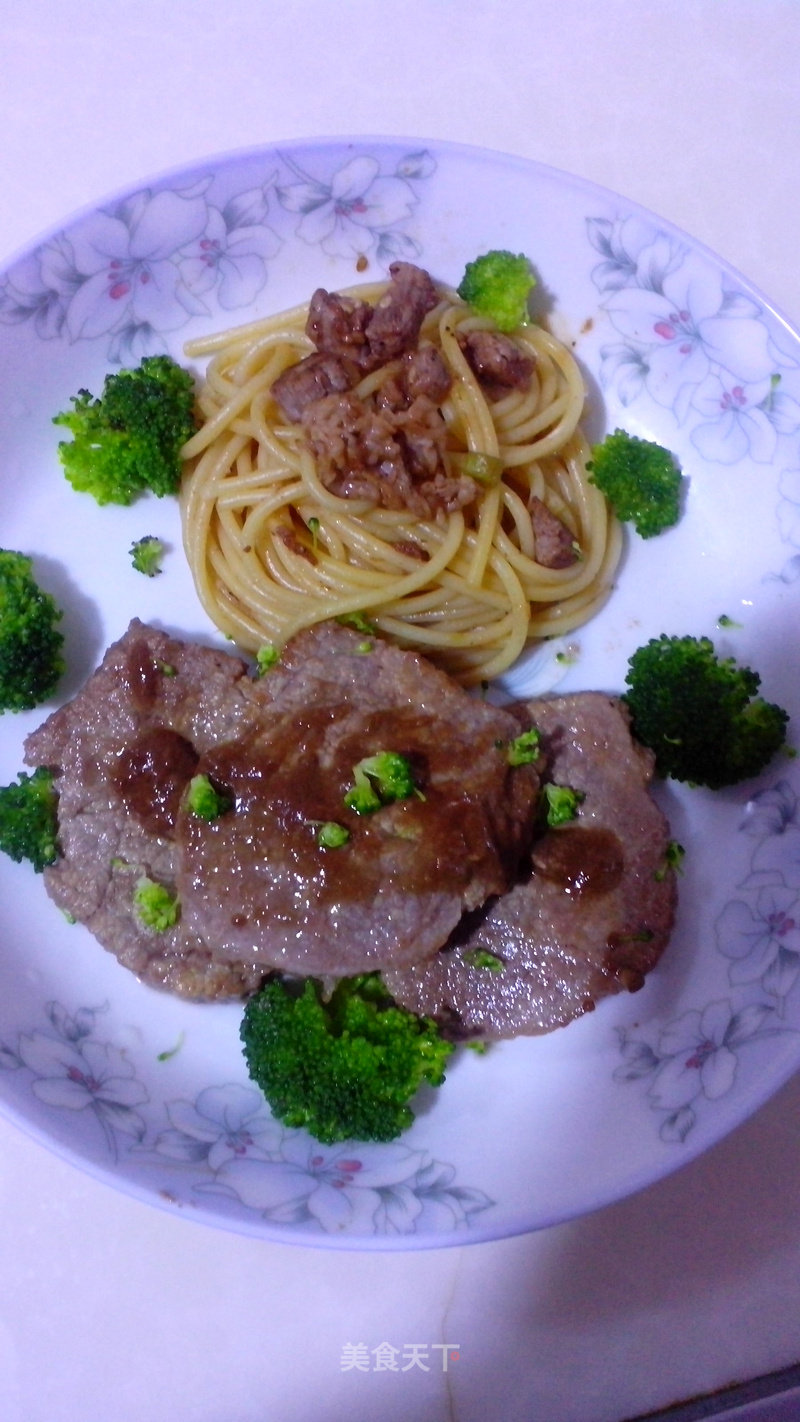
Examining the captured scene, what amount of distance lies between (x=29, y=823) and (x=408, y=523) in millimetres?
2420

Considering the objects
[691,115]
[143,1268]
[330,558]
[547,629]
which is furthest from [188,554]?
[691,115]

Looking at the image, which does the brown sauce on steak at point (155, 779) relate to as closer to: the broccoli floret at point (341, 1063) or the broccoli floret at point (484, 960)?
the broccoli floret at point (341, 1063)

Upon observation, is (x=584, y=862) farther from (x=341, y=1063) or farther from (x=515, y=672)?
(x=341, y=1063)

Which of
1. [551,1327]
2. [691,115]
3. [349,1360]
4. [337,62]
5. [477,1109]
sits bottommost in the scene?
[349,1360]

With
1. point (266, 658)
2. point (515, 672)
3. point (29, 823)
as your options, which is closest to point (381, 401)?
point (266, 658)

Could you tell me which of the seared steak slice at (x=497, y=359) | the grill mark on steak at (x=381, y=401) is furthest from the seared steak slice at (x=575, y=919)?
the seared steak slice at (x=497, y=359)

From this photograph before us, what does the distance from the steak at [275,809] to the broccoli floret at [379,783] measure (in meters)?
0.06

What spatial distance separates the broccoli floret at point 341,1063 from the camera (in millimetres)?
3828

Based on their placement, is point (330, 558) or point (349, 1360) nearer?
point (349, 1360)

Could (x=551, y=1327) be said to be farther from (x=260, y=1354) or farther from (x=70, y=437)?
(x=70, y=437)

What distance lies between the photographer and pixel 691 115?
5.04 meters

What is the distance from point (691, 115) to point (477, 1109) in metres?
5.59

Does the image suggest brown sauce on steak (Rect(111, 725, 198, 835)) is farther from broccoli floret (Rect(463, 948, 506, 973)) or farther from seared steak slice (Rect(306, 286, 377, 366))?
seared steak slice (Rect(306, 286, 377, 366))

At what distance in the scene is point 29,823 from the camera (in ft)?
13.9
